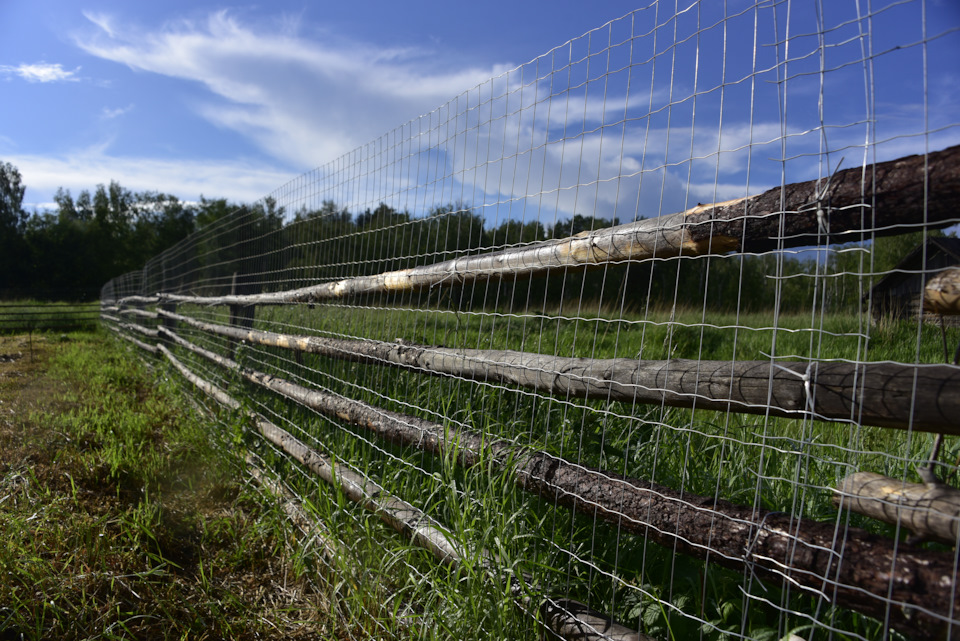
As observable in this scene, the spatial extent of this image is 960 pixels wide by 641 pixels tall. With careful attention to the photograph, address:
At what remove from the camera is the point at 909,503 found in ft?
4.01

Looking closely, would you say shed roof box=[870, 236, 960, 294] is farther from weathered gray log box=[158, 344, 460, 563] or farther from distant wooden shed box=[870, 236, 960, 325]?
weathered gray log box=[158, 344, 460, 563]

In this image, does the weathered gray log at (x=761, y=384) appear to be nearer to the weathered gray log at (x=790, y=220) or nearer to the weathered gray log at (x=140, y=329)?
the weathered gray log at (x=790, y=220)

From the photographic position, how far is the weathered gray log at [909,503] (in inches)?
46.1

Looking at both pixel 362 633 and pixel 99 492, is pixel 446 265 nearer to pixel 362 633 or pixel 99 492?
pixel 362 633

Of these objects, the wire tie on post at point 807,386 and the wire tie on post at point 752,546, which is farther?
the wire tie on post at point 752,546

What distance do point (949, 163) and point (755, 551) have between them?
0.97 meters

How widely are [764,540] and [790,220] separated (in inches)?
31.3

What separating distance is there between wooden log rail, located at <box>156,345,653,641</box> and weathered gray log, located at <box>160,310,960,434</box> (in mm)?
644

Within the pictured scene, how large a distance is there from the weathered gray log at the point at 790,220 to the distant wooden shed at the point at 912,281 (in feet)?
0.22

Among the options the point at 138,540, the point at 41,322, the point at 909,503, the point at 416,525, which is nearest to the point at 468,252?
the point at 416,525

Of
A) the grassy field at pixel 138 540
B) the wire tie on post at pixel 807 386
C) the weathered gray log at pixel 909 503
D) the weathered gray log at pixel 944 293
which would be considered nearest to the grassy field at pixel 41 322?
the grassy field at pixel 138 540

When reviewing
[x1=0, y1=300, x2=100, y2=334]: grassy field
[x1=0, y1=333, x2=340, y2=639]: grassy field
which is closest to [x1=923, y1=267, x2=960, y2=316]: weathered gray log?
[x1=0, y1=333, x2=340, y2=639]: grassy field

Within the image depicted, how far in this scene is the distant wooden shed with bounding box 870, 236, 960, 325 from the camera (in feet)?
4.08

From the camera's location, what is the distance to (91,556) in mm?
2752
